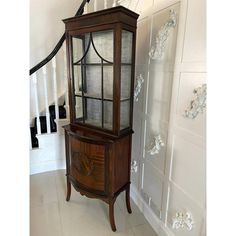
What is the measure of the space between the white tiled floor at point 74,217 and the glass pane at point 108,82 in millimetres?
1128

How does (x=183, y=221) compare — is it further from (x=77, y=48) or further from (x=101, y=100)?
(x=77, y=48)

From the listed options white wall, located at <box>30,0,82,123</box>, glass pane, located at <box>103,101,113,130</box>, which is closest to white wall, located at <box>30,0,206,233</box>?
glass pane, located at <box>103,101,113,130</box>

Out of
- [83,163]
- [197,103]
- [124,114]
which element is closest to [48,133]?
[83,163]

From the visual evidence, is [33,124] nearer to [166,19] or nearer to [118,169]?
[118,169]

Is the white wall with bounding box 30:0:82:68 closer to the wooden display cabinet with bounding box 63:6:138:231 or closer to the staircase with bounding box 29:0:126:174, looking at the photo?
the staircase with bounding box 29:0:126:174

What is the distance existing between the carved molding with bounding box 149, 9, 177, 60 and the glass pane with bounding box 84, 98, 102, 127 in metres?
0.58

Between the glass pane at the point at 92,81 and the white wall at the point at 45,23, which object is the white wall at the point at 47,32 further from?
the glass pane at the point at 92,81

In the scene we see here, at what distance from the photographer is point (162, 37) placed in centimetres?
141

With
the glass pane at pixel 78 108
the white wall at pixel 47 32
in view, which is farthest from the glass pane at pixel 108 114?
the white wall at pixel 47 32
